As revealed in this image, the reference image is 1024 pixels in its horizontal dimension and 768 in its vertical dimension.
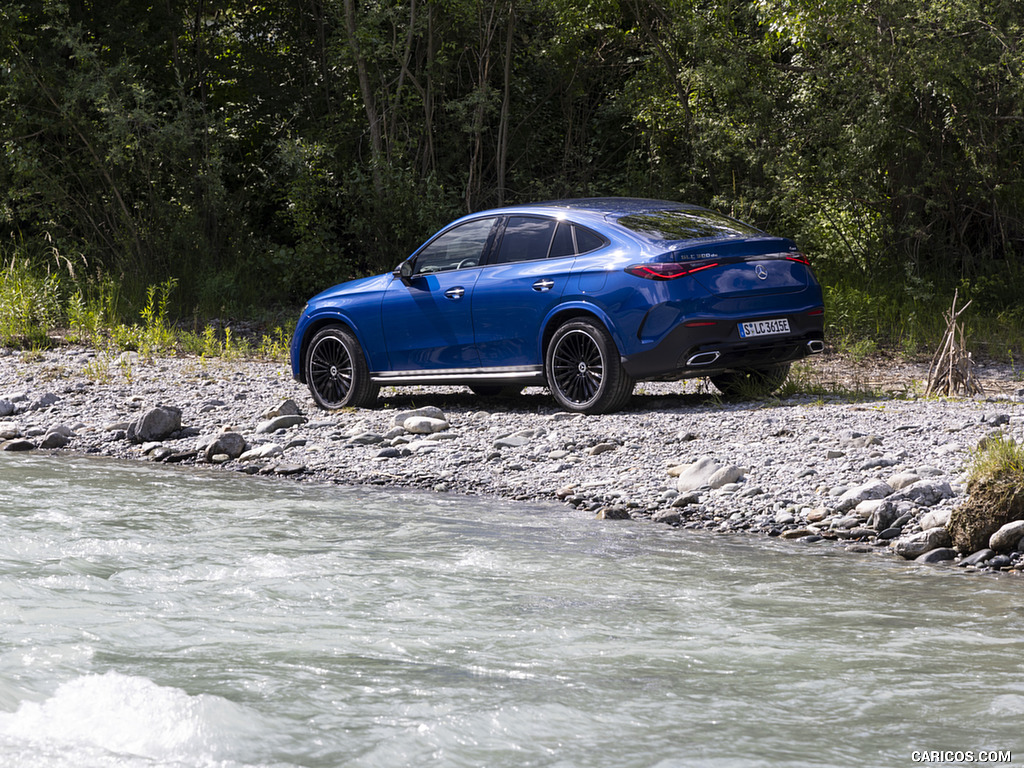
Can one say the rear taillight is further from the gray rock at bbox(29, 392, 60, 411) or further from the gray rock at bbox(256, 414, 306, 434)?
the gray rock at bbox(29, 392, 60, 411)

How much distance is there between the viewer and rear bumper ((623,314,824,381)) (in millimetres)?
8430

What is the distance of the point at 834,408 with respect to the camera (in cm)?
834

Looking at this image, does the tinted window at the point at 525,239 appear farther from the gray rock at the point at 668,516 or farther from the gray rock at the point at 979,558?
the gray rock at the point at 979,558

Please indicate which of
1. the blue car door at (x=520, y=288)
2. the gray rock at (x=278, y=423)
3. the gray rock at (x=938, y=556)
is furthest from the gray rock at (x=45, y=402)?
the gray rock at (x=938, y=556)

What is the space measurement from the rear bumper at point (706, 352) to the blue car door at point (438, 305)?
1621 mm

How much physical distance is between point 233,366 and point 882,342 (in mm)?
7300

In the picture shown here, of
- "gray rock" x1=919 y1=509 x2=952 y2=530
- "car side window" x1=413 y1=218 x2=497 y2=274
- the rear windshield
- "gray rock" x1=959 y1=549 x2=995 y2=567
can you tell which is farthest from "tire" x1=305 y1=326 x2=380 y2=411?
"gray rock" x1=959 y1=549 x2=995 y2=567

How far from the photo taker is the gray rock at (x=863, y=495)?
6.32 m

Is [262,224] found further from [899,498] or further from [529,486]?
[899,498]

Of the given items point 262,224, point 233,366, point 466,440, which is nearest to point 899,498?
point 466,440

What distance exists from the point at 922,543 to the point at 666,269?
3261mm

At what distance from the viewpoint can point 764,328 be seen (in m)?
8.67

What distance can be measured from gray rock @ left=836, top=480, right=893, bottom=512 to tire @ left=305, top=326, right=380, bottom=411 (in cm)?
495

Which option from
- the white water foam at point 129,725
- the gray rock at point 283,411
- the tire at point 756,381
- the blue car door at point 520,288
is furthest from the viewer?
the gray rock at point 283,411
